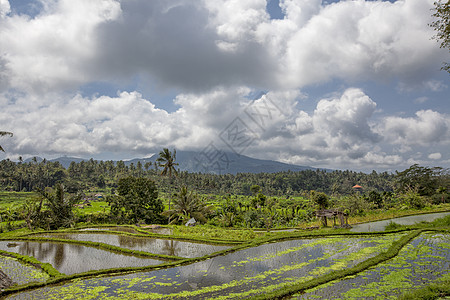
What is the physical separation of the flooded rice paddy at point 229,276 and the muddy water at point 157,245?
2655mm

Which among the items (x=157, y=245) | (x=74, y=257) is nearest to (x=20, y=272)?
(x=74, y=257)

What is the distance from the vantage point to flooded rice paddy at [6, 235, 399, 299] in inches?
348

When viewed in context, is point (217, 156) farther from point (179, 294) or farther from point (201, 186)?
point (201, 186)

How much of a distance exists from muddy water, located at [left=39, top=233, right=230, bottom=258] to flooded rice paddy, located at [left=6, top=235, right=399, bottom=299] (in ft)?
8.71

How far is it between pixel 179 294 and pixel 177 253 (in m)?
7.18

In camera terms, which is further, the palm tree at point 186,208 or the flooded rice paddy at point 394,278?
the palm tree at point 186,208

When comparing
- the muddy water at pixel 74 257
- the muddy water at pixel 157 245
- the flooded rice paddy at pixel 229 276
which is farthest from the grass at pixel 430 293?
the muddy water at pixel 74 257

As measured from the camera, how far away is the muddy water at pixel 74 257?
1320 cm

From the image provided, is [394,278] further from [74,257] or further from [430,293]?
[74,257]

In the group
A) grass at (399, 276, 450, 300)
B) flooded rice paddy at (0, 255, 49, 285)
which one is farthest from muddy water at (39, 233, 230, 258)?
grass at (399, 276, 450, 300)

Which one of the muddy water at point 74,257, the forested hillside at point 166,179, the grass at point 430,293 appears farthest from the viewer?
the forested hillside at point 166,179

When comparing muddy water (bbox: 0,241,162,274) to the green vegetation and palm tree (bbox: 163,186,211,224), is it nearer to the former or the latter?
the green vegetation

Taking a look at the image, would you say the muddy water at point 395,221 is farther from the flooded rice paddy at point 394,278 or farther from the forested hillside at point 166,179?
the forested hillside at point 166,179

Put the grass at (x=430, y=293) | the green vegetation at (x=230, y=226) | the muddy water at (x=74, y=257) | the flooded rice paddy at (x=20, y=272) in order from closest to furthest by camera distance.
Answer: the grass at (x=430, y=293) → the green vegetation at (x=230, y=226) → the flooded rice paddy at (x=20, y=272) → the muddy water at (x=74, y=257)
